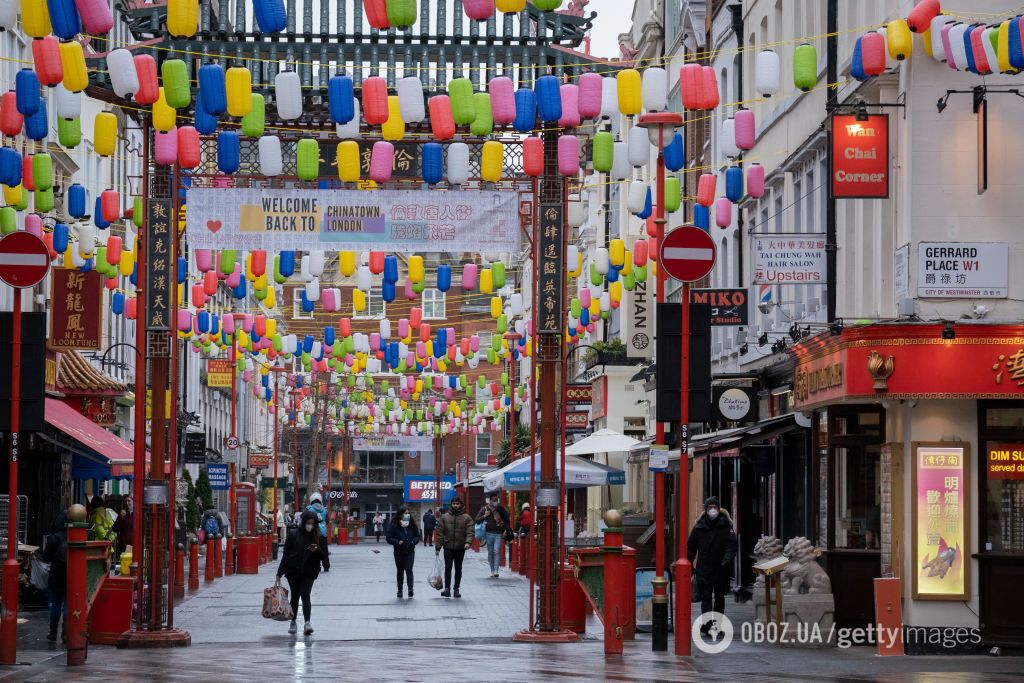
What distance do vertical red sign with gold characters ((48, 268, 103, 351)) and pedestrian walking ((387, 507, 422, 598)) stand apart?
710 centimetres

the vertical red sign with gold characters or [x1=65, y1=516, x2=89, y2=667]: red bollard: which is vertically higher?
the vertical red sign with gold characters

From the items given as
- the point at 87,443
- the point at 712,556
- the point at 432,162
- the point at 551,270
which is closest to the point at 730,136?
the point at 551,270

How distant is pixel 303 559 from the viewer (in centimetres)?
2622

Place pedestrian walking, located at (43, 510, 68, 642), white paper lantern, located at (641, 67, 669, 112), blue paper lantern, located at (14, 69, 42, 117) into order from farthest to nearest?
1. pedestrian walking, located at (43, 510, 68, 642)
2. white paper lantern, located at (641, 67, 669, 112)
3. blue paper lantern, located at (14, 69, 42, 117)

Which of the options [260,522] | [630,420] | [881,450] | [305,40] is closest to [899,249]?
[881,450]

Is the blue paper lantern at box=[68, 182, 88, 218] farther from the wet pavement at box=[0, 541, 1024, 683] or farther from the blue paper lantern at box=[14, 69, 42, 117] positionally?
the wet pavement at box=[0, 541, 1024, 683]

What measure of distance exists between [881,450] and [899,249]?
273 centimetres

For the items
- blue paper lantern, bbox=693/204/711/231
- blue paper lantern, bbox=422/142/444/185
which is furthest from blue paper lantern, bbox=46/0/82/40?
blue paper lantern, bbox=693/204/711/231

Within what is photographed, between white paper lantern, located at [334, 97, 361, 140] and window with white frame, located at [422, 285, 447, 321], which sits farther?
window with white frame, located at [422, 285, 447, 321]

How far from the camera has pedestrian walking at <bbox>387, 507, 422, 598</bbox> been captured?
3528 centimetres

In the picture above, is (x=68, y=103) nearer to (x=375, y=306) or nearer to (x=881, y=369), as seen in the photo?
(x=881, y=369)

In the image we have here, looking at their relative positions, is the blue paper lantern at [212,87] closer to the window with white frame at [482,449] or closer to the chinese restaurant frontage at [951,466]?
the chinese restaurant frontage at [951,466]

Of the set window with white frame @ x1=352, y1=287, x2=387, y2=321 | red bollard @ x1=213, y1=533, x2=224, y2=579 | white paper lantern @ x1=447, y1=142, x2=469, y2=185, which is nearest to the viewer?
white paper lantern @ x1=447, y1=142, x2=469, y2=185

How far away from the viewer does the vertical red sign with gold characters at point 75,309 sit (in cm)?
3616
